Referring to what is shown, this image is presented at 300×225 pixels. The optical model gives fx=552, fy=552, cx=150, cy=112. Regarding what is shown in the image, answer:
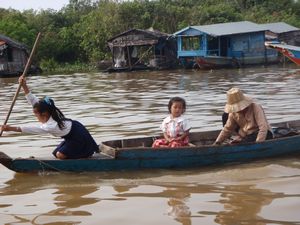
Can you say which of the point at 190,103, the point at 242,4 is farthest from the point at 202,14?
the point at 190,103

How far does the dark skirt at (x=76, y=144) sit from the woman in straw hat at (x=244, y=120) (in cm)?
158

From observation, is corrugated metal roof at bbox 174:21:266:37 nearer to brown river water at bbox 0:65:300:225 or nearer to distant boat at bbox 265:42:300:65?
distant boat at bbox 265:42:300:65

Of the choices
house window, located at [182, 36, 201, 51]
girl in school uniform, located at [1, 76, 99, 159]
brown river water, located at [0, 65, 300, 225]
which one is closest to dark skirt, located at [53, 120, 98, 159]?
girl in school uniform, located at [1, 76, 99, 159]

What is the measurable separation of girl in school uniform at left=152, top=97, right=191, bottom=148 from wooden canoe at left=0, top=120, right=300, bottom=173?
293 millimetres

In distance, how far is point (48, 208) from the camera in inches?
188

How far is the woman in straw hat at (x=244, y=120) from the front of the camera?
633 centimetres

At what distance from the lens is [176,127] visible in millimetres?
6352

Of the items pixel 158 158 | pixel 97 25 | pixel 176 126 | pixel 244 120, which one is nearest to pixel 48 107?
pixel 158 158

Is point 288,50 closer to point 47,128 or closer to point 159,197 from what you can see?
point 47,128

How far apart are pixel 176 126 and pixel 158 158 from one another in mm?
484

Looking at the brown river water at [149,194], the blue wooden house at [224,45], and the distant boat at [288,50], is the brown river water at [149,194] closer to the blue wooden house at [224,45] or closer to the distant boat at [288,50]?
the distant boat at [288,50]

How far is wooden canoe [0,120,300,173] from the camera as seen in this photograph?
5.97 m

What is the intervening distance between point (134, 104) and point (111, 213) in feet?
29.4

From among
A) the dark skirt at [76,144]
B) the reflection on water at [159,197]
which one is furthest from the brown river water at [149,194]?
the dark skirt at [76,144]
